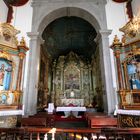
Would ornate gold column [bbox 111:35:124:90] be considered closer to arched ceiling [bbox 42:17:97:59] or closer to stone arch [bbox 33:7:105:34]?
stone arch [bbox 33:7:105:34]

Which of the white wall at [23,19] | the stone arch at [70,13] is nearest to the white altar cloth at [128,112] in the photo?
the stone arch at [70,13]

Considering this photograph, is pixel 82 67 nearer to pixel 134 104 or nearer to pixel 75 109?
pixel 75 109

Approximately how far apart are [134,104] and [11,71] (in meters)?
4.99

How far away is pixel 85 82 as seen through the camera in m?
12.9

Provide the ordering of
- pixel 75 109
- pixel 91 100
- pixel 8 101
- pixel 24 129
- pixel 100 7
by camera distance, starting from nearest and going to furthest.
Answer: pixel 24 129
pixel 8 101
pixel 100 7
pixel 75 109
pixel 91 100

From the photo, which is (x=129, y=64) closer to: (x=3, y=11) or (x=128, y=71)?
(x=128, y=71)

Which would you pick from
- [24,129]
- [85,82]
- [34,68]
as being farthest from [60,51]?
[24,129]

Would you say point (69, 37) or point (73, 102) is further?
point (73, 102)

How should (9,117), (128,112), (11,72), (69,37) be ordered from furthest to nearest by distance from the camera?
(69,37) → (11,72) → (9,117) → (128,112)

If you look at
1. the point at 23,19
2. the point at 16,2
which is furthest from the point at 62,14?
the point at 16,2

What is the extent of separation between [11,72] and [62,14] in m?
3.97

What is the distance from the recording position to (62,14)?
292 inches

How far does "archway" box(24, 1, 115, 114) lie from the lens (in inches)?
228

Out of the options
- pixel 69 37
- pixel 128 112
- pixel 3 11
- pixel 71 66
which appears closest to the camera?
pixel 128 112
